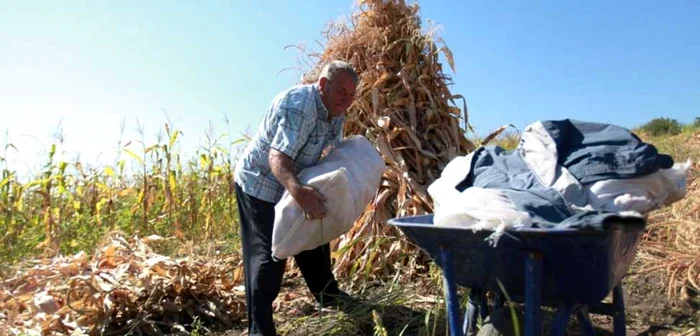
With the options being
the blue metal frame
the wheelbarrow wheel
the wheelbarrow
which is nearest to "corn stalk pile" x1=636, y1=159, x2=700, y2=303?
the blue metal frame

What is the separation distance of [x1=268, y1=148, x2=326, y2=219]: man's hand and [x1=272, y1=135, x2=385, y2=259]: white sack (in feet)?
0.14

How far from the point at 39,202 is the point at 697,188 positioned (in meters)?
5.97

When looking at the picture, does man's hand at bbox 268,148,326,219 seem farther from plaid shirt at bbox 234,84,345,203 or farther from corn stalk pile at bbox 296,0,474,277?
corn stalk pile at bbox 296,0,474,277

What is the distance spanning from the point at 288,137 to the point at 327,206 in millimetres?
404

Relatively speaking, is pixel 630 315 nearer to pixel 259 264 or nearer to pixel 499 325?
pixel 499 325

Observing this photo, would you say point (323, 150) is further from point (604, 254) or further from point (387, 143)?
point (604, 254)

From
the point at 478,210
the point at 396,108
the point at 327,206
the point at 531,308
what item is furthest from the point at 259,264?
the point at 396,108

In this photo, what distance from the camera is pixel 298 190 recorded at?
267 cm

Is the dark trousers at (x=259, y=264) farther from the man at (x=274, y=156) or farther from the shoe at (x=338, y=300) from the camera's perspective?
the shoe at (x=338, y=300)

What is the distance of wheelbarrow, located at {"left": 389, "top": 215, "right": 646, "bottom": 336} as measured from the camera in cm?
167

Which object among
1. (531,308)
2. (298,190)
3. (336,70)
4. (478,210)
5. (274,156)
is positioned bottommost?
(531,308)

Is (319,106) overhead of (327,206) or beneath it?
overhead

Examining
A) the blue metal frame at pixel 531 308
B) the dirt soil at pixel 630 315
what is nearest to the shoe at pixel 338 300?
the dirt soil at pixel 630 315

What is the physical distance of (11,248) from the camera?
4.75 metres
